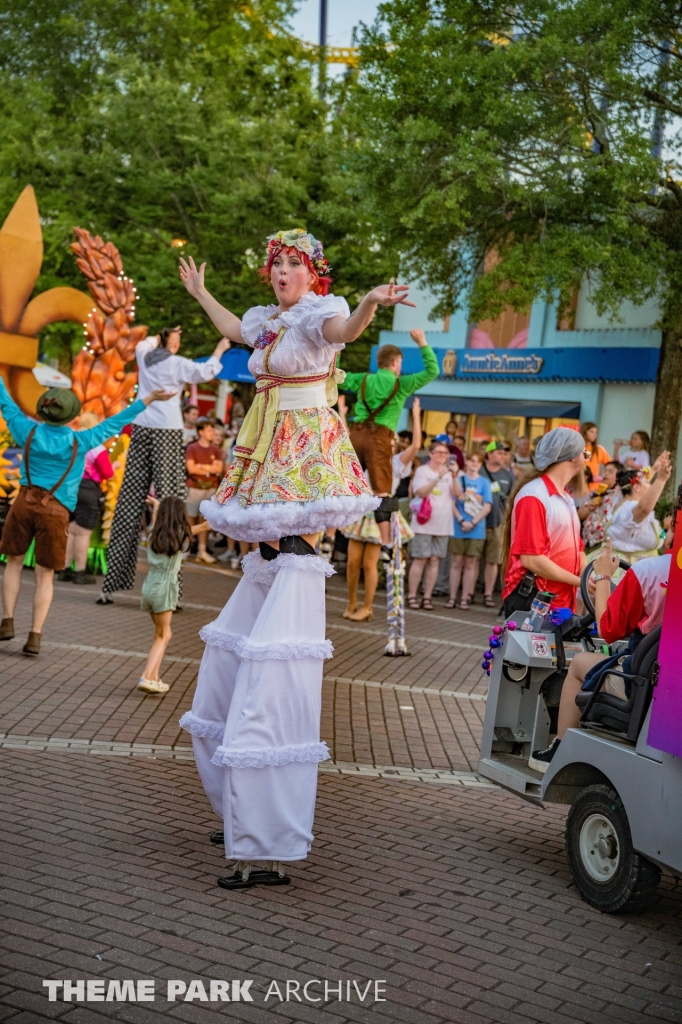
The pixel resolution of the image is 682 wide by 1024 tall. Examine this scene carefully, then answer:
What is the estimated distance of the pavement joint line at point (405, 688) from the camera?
886 cm

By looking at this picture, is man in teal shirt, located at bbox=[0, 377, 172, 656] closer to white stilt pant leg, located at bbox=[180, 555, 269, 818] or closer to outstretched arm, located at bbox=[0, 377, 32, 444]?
outstretched arm, located at bbox=[0, 377, 32, 444]

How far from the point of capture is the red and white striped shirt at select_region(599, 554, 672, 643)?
4.91 metres

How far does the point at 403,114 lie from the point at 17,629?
12.3 metres

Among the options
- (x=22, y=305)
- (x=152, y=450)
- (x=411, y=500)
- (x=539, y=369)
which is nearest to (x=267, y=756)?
(x=152, y=450)

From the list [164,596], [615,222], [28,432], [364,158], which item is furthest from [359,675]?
[364,158]

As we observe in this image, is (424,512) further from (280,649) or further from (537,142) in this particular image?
(280,649)

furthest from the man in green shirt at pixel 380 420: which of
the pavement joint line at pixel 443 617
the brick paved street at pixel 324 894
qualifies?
the brick paved street at pixel 324 894

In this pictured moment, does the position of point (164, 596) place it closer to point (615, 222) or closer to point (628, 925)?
point (628, 925)

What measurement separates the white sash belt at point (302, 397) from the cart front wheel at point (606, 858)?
1.92 m

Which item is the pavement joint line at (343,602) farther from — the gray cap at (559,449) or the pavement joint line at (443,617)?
the gray cap at (559,449)

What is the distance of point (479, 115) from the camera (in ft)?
58.6

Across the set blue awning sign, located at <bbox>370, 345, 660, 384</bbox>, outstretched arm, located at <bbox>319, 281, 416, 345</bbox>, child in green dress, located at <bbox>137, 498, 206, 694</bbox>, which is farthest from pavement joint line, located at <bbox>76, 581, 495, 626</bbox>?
blue awning sign, located at <bbox>370, 345, 660, 384</bbox>

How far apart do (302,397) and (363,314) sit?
549 millimetres

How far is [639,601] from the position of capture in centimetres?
496
